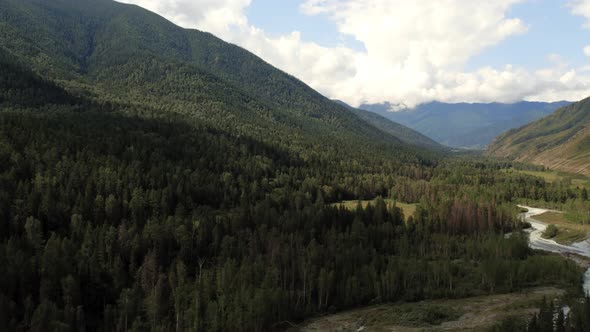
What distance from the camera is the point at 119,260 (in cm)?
11756

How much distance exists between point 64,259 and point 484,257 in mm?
127389

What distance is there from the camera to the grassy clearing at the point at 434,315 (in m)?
94.8

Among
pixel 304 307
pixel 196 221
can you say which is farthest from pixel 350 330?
pixel 196 221

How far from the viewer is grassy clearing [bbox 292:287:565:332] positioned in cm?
9475

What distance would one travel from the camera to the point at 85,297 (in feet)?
356

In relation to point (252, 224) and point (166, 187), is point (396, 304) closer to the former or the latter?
point (252, 224)

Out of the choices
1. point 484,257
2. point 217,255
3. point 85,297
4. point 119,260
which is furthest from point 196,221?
point 484,257

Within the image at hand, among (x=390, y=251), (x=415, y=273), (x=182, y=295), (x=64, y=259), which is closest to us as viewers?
(x=182, y=295)

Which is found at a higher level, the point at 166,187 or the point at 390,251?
the point at 166,187

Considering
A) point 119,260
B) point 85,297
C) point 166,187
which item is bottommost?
point 85,297

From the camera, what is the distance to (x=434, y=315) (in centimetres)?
10006

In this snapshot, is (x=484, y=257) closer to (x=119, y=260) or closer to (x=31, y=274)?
(x=119, y=260)

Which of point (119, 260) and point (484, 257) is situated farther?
point (484, 257)

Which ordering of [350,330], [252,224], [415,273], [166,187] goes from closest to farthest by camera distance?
[350,330]
[415,273]
[252,224]
[166,187]
